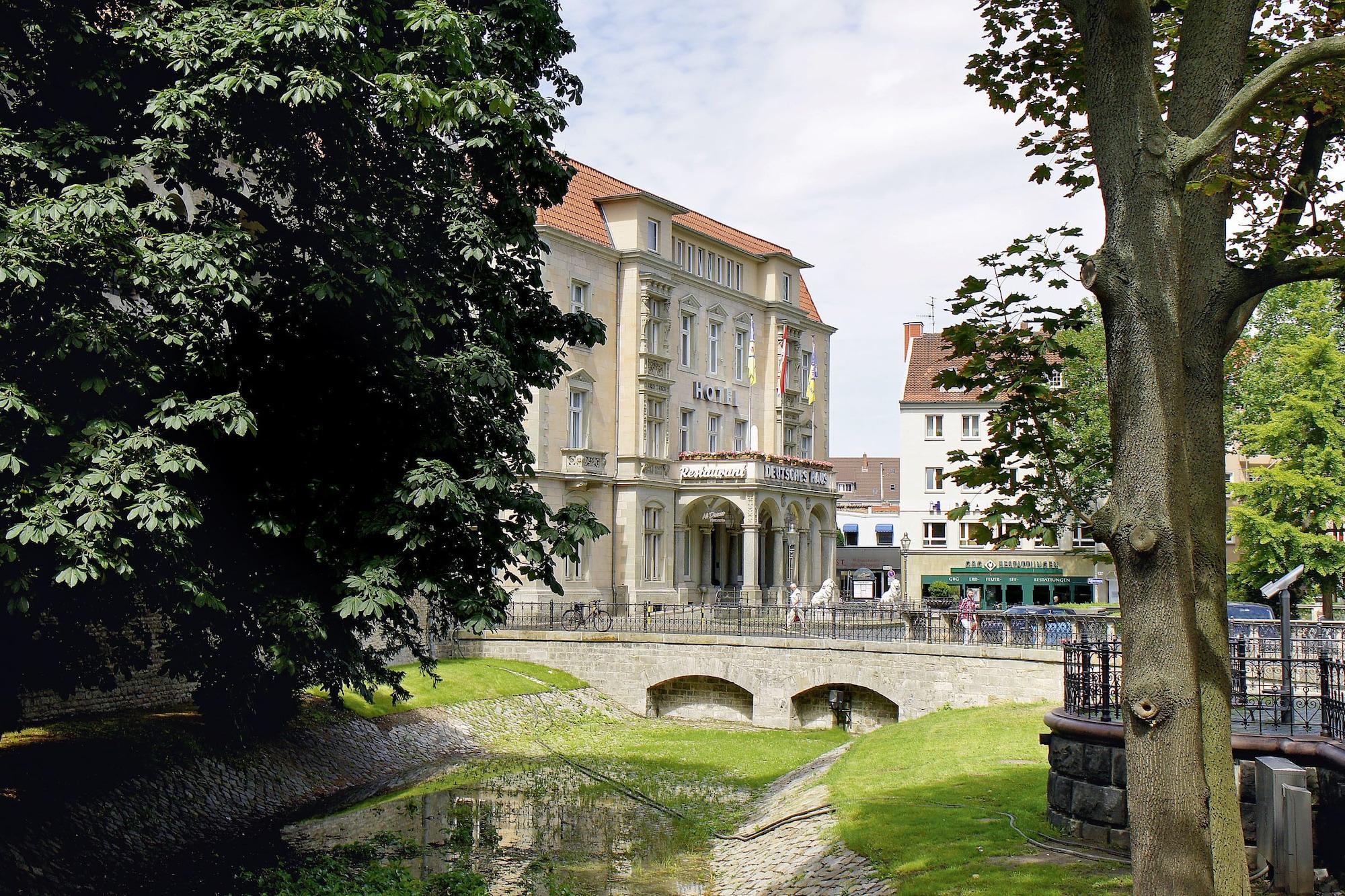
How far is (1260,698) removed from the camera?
13094 mm

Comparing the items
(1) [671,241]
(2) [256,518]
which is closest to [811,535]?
(1) [671,241]

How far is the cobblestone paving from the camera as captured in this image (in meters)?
14.0

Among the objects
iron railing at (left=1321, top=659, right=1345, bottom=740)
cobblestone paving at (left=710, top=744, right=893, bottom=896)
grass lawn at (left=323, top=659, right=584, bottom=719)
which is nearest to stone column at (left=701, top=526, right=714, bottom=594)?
grass lawn at (left=323, top=659, right=584, bottom=719)

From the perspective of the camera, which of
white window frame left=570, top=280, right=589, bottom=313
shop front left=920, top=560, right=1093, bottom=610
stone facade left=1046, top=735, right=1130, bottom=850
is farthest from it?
shop front left=920, top=560, right=1093, bottom=610

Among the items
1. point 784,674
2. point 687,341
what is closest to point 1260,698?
point 784,674

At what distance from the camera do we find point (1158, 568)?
7449 mm

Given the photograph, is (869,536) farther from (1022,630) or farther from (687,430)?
(1022,630)

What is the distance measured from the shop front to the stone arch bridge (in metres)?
30.5

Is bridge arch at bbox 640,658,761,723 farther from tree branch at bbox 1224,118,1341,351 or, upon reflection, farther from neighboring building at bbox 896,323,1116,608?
neighboring building at bbox 896,323,1116,608

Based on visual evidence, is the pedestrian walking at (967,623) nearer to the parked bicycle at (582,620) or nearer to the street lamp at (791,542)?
the parked bicycle at (582,620)

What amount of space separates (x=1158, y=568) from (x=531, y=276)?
10568 mm

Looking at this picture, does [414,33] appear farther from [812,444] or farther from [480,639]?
[812,444]

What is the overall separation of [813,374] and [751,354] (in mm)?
4158

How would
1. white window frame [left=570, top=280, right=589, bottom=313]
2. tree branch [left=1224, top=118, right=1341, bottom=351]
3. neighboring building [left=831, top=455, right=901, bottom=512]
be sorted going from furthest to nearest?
neighboring building [left=831, top=455, right=901, bottom=512]
white window frame [left=570, top=280, right=589, bottom=313]
tree branch [left=1224, top=118, right=1341, bottom=351]
